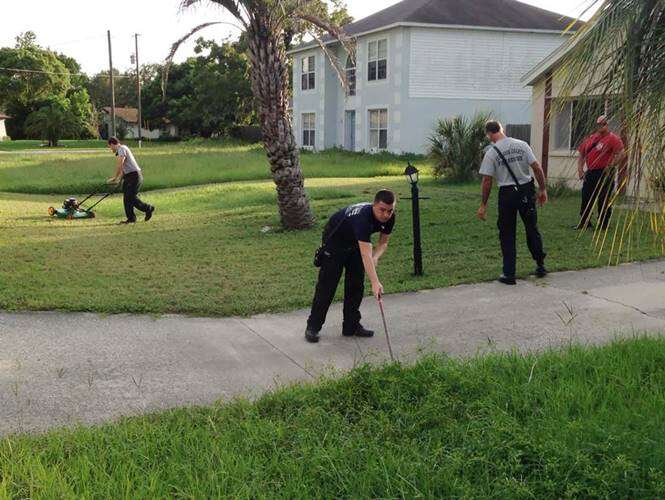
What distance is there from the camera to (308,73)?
40.4 metres

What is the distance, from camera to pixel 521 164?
27.0 feet

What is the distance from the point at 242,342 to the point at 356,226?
1.47 metres

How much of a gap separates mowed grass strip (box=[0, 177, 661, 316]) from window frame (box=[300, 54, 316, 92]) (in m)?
24.9

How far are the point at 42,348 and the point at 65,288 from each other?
85.6 inches

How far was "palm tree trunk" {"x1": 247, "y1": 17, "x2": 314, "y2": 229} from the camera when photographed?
1262 cm

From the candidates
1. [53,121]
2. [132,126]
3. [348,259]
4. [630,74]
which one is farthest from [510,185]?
[132,126]

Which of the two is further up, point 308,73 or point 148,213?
point 308,73

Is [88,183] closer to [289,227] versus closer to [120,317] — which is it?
[289,227]

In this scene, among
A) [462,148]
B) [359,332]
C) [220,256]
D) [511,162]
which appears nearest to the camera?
[359,332]

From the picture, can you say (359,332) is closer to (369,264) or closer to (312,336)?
(312,336)

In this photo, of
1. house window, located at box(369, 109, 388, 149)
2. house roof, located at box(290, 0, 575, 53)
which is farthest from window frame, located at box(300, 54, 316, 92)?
house window, located at box(369, 109, 388, 149)

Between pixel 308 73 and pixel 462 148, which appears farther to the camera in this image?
pixel 308 73

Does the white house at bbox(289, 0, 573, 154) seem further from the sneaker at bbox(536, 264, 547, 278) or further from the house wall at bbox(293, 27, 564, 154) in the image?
the sneaker at bbox(536, 264, 547, 278)

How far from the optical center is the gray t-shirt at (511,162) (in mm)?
8219
